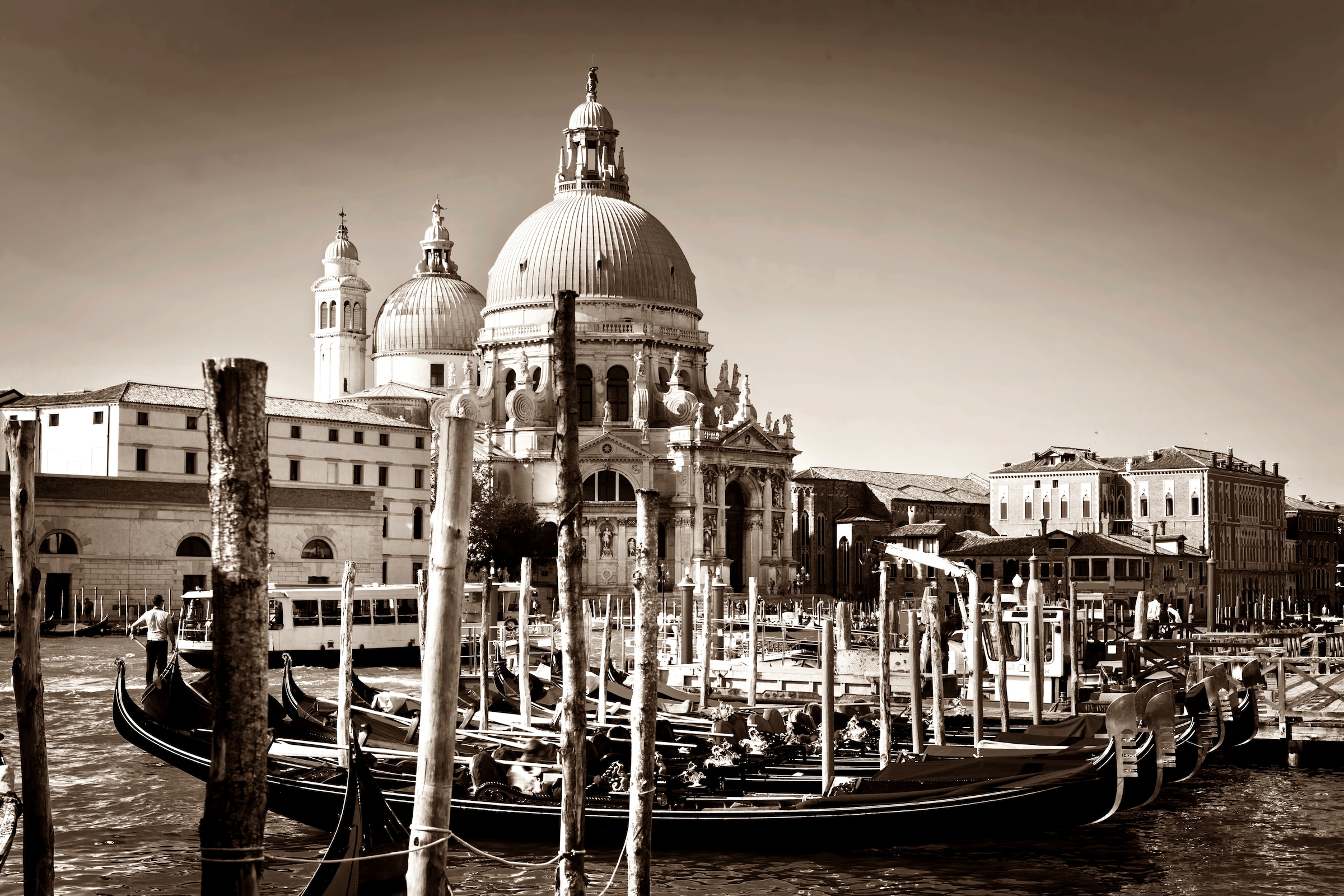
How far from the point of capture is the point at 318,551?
42.2m

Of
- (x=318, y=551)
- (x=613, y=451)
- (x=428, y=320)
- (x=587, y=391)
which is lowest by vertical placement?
(x=318, y=551)

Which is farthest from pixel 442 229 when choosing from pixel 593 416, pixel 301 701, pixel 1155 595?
pixel 301 701

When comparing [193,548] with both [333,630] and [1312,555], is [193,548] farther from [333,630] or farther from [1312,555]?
[1312,555]

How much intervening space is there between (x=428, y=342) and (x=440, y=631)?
52723mm

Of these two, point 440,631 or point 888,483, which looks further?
point 888,483

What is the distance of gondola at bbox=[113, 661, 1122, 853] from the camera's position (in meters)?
11.6

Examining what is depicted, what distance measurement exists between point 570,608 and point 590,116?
163ft

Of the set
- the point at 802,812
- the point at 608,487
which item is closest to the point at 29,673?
the point at 802,812

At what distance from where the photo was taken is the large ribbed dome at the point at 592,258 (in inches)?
2110

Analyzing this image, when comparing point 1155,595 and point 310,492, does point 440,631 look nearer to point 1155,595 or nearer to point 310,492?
point 310,492

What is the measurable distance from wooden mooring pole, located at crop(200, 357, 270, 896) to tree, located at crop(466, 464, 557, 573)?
37856mm

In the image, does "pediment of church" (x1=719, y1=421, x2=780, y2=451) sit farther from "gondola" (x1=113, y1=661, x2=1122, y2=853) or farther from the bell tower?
"gondola" (x1=113, y1=661, x2=1122, y2=853)

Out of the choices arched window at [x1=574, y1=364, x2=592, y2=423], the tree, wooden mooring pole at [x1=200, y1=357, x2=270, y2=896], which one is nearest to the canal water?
wooden mooring pole at [x1=200, y1=357, x2=270, y2=896]

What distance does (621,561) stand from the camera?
161 ft
